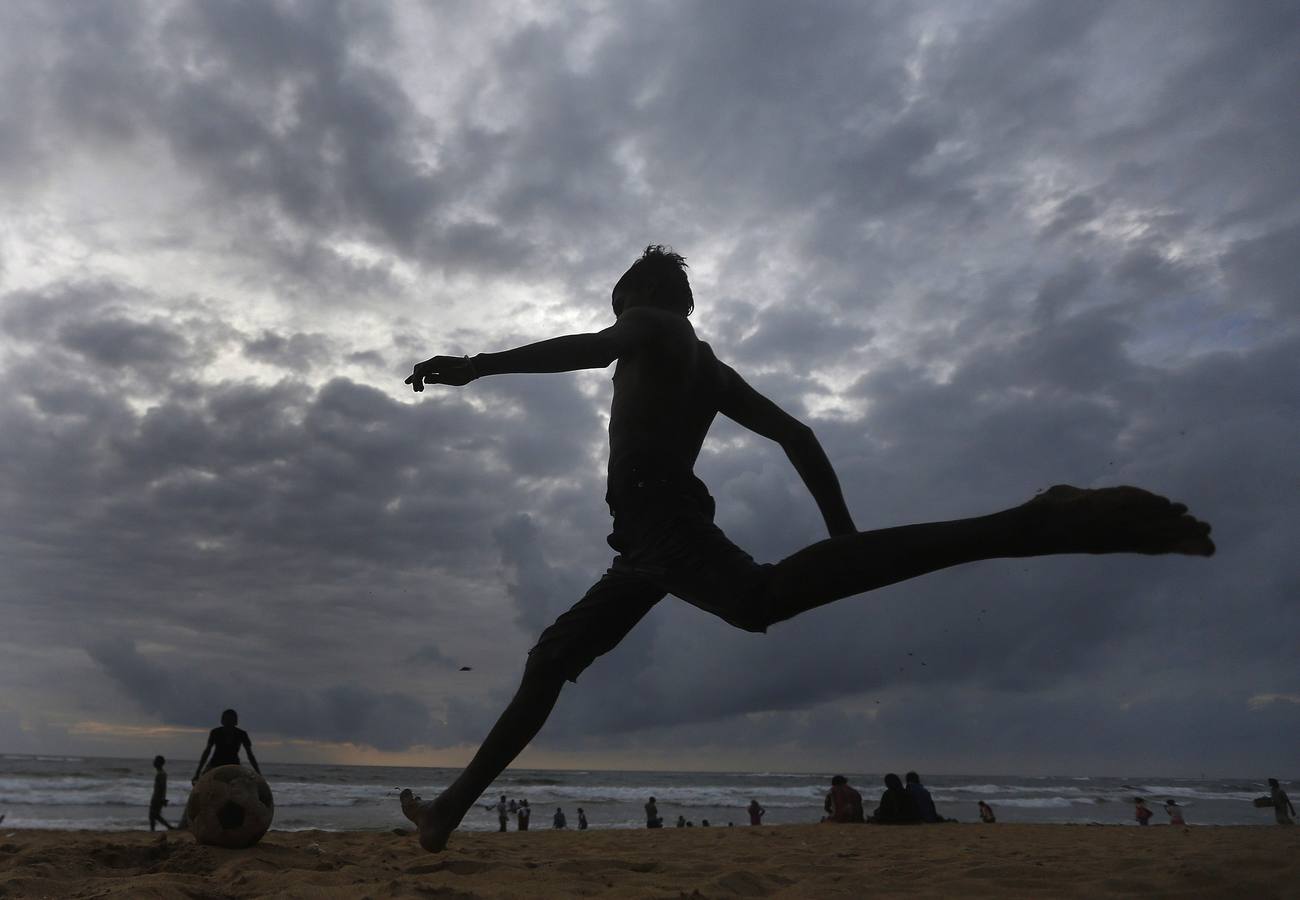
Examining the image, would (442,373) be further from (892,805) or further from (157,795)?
(157,795)

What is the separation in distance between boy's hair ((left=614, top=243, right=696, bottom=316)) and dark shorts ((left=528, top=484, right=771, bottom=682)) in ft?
2.96

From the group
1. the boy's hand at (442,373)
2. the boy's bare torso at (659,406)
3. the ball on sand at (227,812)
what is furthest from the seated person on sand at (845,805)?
the boy's hand at (442,373)

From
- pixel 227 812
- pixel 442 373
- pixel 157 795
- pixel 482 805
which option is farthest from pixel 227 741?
pixel 482 805

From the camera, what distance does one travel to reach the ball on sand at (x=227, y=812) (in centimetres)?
484

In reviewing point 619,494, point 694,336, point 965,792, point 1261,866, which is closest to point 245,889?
point 619,494

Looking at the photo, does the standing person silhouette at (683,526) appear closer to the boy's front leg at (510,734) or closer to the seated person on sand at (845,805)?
the boy's front leg at (510,734)

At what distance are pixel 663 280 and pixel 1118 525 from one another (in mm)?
1969

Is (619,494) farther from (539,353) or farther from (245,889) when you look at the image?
(245,889)

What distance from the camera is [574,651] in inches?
125

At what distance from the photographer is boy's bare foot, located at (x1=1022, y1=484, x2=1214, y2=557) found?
6.85ft

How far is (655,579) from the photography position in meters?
2.86

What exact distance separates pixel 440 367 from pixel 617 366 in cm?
79

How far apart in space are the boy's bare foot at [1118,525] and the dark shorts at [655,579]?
829 millimetres

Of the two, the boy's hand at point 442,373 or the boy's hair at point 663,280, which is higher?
the boy's hair at point 663,280
